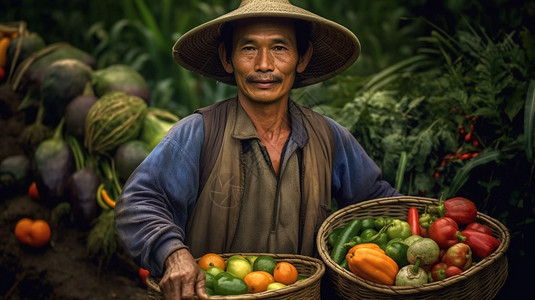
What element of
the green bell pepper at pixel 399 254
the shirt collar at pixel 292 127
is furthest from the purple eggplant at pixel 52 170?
the green bell pepper at pixel 399 254

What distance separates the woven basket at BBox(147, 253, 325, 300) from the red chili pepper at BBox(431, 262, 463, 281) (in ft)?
1.56

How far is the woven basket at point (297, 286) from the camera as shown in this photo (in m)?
2.07

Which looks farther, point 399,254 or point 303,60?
point 303,60

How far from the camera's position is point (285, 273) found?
2.35m

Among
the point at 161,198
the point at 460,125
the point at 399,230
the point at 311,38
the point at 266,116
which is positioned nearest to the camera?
the point at 161,198

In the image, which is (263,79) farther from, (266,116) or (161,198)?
(161,198)

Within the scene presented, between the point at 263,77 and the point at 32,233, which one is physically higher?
the point at 263,77

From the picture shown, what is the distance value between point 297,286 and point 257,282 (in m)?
0.21

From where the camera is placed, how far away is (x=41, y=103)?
4754 mm

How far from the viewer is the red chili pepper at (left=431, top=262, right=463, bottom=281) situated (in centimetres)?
229

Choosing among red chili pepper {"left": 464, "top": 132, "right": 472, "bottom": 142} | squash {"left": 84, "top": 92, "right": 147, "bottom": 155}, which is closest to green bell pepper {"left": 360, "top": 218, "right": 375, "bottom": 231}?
red chili pepper {"left": 464, "top": 132, "right": 472, "bottom": 142}

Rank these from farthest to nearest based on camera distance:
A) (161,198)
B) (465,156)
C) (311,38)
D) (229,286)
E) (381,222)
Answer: (465,156) < (311,38) < (381,222) < (161,198) < (229,286)

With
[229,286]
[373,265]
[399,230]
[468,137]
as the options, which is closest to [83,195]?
[229,286]

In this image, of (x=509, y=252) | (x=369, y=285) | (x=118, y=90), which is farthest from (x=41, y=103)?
(x=509, y=252)
